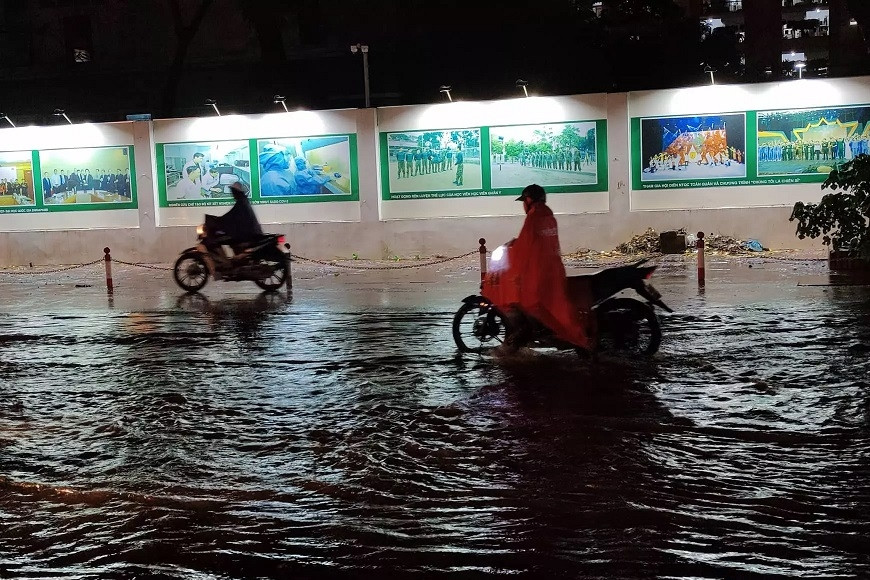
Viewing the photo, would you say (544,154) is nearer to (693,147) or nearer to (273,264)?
(693,147)

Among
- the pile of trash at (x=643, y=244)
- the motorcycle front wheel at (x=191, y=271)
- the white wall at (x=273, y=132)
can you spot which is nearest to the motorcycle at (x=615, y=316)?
the motorcycle front wheel at (x=191, y=271)

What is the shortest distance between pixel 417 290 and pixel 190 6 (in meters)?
25.4

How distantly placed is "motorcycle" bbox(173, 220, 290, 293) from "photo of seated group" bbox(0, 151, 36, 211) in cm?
1116

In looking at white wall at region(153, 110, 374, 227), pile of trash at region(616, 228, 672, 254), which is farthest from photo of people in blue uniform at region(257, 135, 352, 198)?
pile of trash at region(616, 228, 672, 254)

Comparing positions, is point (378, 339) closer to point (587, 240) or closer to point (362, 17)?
point (587, 240)

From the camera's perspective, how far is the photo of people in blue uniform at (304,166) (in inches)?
906

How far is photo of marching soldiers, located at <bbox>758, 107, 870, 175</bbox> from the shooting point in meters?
20.4

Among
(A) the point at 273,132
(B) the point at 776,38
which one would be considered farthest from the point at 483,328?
(B) the point at 776,38

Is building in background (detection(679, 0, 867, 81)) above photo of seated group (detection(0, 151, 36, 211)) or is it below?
above

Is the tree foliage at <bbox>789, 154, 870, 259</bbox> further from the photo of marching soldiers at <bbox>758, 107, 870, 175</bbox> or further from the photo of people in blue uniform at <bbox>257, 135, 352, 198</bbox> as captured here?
the photo of people in blue uniform at <bbox>257, 135, 352, 198</bbox>

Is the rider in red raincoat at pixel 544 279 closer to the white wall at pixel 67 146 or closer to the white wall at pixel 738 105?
the white wall at pixel 738 105

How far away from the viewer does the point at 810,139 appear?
2069cm

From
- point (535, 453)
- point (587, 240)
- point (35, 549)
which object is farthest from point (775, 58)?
point (35, 549)

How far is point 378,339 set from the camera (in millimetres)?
10727
